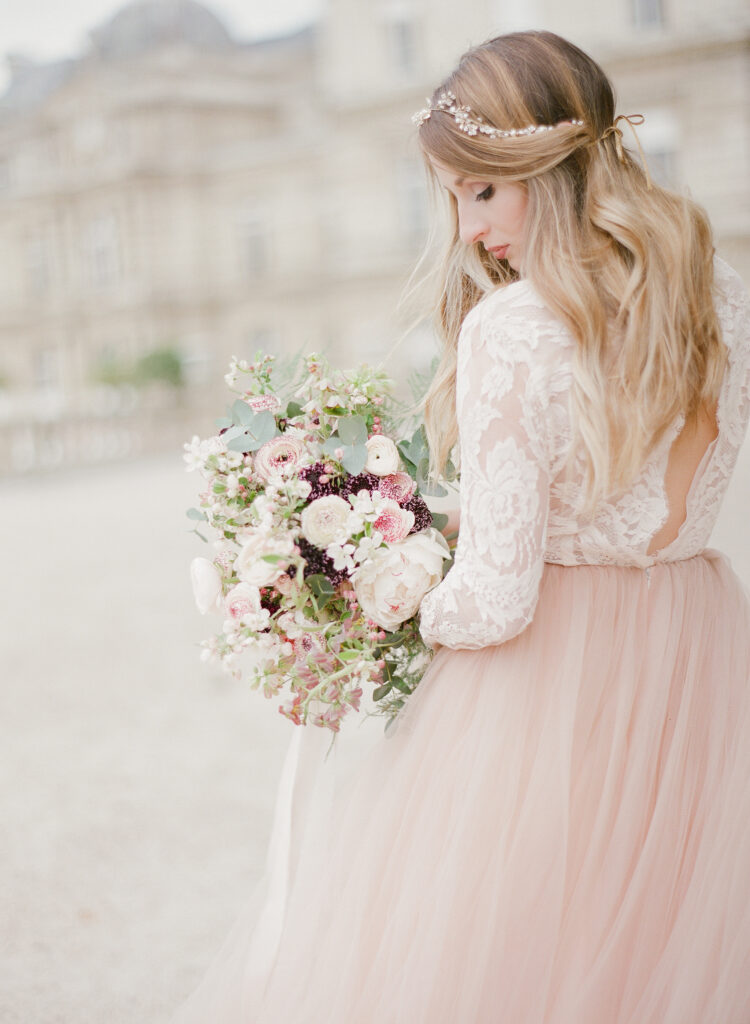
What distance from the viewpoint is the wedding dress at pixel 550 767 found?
1492mm

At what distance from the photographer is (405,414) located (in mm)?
1928

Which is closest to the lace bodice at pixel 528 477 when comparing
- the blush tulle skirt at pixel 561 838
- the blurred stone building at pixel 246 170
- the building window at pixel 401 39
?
the blush tulle skirt at pixel 561 838

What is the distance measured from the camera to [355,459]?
5.68 feet

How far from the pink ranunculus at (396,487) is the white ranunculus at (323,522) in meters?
0.11

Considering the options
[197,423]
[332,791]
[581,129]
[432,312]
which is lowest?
[197,423]

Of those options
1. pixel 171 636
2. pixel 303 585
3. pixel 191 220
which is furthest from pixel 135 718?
pixel 191 220

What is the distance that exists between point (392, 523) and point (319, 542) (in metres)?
0.13

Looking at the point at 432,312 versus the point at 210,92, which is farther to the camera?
the point at 210,92

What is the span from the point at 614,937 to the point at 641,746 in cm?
29

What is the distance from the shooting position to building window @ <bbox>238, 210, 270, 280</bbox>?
3055cm

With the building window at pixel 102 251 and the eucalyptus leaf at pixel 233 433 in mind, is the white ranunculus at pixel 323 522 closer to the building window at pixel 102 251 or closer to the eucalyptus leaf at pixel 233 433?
the eucalyptus leaf at pixel 233 433

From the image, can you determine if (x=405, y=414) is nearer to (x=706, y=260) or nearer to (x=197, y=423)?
(x=706, y=260)

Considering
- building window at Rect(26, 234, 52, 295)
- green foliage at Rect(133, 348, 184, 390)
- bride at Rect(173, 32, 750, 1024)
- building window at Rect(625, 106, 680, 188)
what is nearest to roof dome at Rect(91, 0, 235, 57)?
building window at Rect(26, 234, 52, 295)

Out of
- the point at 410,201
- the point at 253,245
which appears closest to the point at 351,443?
the point at 410,201
